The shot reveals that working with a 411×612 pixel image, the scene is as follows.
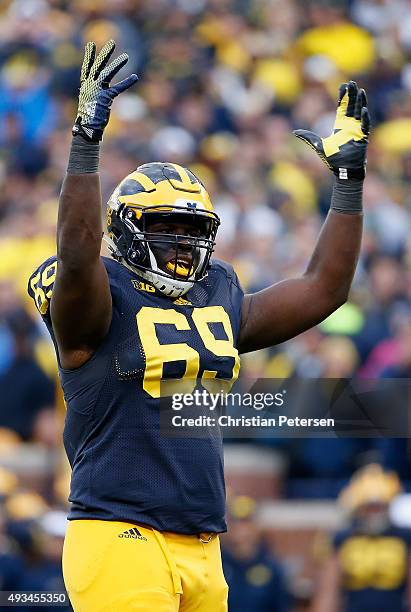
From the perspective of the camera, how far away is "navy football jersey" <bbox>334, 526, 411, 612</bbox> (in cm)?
660

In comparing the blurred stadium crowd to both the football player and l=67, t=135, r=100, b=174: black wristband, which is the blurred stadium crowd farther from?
l=67, t=135, r=100, b=174: black wristband

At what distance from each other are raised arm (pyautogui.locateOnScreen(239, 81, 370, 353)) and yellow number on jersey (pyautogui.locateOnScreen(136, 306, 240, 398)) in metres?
0.26

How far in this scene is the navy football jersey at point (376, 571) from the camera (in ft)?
21.6

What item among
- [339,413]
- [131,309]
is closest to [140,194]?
[131,309]

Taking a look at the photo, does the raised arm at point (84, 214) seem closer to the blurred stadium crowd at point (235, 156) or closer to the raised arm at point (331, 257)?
the raised arm at point (331, 257)

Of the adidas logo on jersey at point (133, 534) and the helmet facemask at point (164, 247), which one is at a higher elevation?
the helmet facemask at point (164, 247)

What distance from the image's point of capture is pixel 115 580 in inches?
141

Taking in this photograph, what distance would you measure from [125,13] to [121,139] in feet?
6.19

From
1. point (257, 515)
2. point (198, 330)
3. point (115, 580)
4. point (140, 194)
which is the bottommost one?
point (257, 515)

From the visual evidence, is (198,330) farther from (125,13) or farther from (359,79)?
(125,13)

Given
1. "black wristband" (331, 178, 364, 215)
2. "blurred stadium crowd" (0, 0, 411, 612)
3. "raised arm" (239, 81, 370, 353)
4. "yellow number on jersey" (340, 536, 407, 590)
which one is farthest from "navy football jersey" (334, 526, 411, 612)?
"black wristband" (331, 178, 364, 215)

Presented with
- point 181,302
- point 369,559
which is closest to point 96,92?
point 181,302

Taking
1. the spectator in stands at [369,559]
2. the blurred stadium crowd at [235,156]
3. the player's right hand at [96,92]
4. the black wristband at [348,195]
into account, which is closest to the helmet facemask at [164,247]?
the player's right hand at [96,92]

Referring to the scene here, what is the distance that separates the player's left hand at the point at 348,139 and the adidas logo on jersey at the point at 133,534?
1.34 m
